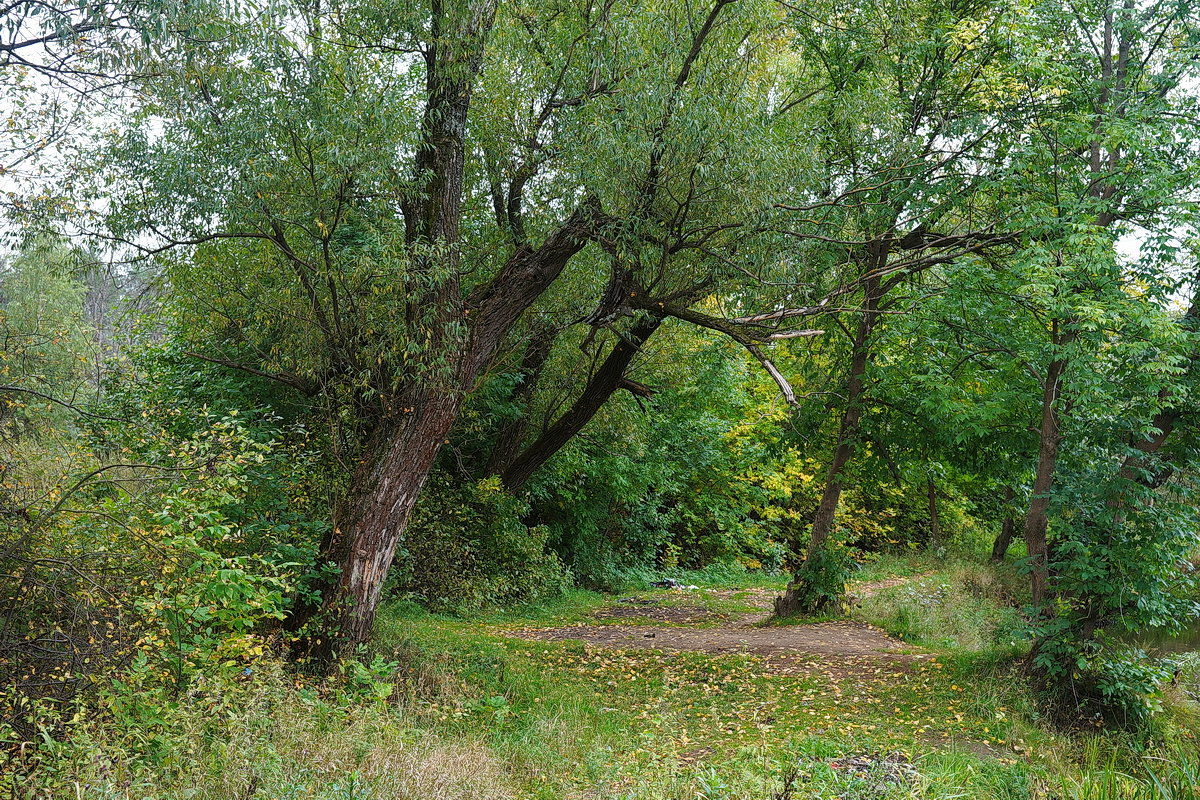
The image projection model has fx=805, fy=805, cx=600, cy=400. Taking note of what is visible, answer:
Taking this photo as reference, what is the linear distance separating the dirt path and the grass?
1.35 ft

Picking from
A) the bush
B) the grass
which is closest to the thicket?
the grass

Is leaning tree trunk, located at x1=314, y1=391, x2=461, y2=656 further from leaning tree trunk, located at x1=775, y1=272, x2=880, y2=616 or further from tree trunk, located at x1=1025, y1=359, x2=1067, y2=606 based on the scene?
leaning tree trunk, located at x1=775, y1=272, x2=880, y2=616

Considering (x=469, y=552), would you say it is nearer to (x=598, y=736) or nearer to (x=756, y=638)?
(x=756, y=638)

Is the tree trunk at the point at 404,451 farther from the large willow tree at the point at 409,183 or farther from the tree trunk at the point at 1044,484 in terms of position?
the tree trunk at the point at 1044,484

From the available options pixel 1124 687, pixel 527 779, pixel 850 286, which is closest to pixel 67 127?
pixel 527 779

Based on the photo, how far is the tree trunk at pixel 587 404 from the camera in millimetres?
9766

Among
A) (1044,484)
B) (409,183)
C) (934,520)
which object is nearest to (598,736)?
(1044,484)

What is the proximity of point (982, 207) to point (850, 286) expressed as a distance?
144 inches

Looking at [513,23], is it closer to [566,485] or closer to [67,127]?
[67,127]

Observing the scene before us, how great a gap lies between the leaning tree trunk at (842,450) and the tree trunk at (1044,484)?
3.10 meters

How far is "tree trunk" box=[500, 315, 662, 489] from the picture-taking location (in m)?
9.77

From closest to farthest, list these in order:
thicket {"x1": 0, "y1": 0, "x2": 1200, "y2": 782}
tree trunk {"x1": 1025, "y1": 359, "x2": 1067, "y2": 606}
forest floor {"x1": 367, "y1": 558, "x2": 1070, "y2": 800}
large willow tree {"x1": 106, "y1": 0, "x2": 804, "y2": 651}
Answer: forest floor {"x1": 367, "y1": 558, "x2": 1070, "y2": 800} → thicket {"x1": 0, "y1": 0, "x2": 1200, "y2": 782} → large willow tree {"x1": 106, "y1": 0, "x2": 804, "y2": 651} → tree trunk {"x1": 1025, "y1": 359, "x2": 1067, "y2": 606}

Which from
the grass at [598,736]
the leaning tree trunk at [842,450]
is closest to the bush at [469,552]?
the grass at [598,736]

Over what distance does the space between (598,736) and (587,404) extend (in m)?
5.55
